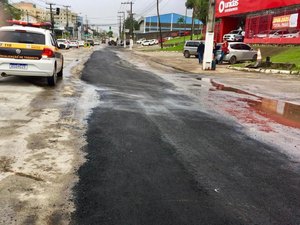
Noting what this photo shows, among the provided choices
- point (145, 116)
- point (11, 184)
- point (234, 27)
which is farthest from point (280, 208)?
point (234, 27)

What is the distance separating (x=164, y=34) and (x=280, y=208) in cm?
12297

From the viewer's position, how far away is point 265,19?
36.6m

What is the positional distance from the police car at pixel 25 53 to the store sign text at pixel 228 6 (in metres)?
34.1

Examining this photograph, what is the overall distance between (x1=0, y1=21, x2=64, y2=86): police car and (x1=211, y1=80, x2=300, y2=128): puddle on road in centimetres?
598

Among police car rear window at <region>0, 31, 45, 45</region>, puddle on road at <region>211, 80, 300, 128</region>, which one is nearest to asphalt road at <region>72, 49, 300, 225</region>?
puddle on road at <region>211, 80, 300, 128</region>

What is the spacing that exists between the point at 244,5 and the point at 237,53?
39.0 ft

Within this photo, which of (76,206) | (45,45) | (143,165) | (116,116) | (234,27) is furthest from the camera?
(234,27)

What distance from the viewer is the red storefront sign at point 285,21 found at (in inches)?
1235

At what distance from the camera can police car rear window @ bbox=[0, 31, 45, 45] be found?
1161cm

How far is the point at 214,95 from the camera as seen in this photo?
12.6m

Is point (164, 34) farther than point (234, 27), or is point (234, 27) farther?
point (164, 34)

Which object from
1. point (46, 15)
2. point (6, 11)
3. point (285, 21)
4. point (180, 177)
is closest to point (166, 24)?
point (46, 15)

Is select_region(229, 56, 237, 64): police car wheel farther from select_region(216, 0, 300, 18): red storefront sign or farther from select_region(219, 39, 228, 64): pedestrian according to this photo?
select_region(216, 0, 300, 18): red storefront sign

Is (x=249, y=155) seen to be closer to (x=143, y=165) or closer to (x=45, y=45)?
(x=143, y=165)
